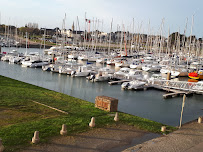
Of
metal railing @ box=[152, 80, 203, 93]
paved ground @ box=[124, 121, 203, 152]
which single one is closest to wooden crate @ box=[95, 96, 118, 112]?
paved ground @ box=[124, 121, 203, 152]

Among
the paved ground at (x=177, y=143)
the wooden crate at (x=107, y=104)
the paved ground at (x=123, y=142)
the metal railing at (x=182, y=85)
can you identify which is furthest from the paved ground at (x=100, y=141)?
the metal railing at (x=182, y=85)

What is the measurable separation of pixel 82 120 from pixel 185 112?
14.4m

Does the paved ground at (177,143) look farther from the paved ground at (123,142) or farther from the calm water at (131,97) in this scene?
the calm water at (131,97)

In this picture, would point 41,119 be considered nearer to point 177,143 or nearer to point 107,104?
point 107,104

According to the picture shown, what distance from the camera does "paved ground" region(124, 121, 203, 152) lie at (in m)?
12.1

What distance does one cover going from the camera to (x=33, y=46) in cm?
11706

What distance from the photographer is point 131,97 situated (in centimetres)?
3125

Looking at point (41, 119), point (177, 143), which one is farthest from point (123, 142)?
point (41, 119)

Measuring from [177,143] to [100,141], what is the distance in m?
4.24

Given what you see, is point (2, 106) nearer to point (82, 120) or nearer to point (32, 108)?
point (32, 108)

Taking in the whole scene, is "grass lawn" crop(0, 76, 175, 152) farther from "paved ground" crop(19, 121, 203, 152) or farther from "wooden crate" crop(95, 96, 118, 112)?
"paved ground" crop(19, 121, 203, 152)

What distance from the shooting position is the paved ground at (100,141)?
1136 centimetres

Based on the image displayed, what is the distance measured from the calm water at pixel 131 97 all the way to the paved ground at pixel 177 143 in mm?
5581

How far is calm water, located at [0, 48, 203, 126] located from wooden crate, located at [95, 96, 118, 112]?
16.4ft
